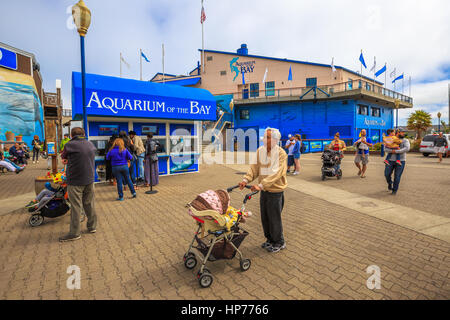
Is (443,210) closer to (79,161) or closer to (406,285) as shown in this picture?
(406,285)

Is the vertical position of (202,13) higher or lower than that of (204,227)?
higher

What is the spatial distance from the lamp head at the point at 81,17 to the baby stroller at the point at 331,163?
9.34 metres

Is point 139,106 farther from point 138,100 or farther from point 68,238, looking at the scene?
point 68,238

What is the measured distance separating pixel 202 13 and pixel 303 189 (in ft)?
122

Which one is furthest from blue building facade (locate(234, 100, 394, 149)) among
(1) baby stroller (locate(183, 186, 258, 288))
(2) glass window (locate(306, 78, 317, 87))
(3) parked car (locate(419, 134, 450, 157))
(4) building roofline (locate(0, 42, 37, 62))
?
(4) building roofline (locate(0, 42, 37, 62))

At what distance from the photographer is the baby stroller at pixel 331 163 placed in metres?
10.1

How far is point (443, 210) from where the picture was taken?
19.1 feet

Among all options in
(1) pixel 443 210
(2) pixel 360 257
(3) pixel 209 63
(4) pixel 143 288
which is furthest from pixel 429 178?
(3) pixel 209 63

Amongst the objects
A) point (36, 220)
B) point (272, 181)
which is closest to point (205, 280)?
point (272, 181)

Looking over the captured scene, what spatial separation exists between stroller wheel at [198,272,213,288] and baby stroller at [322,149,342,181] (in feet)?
27.6

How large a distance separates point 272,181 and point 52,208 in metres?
4.80

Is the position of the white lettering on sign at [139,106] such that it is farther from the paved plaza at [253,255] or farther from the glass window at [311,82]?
the glass window at [311,82]

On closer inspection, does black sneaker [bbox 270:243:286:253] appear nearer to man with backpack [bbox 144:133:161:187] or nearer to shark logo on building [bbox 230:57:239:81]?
man with backpack [bbox 144:133:161:187]

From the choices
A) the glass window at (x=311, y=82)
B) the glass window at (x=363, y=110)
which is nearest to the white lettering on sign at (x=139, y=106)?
the glass window at (x=311, y=82)
